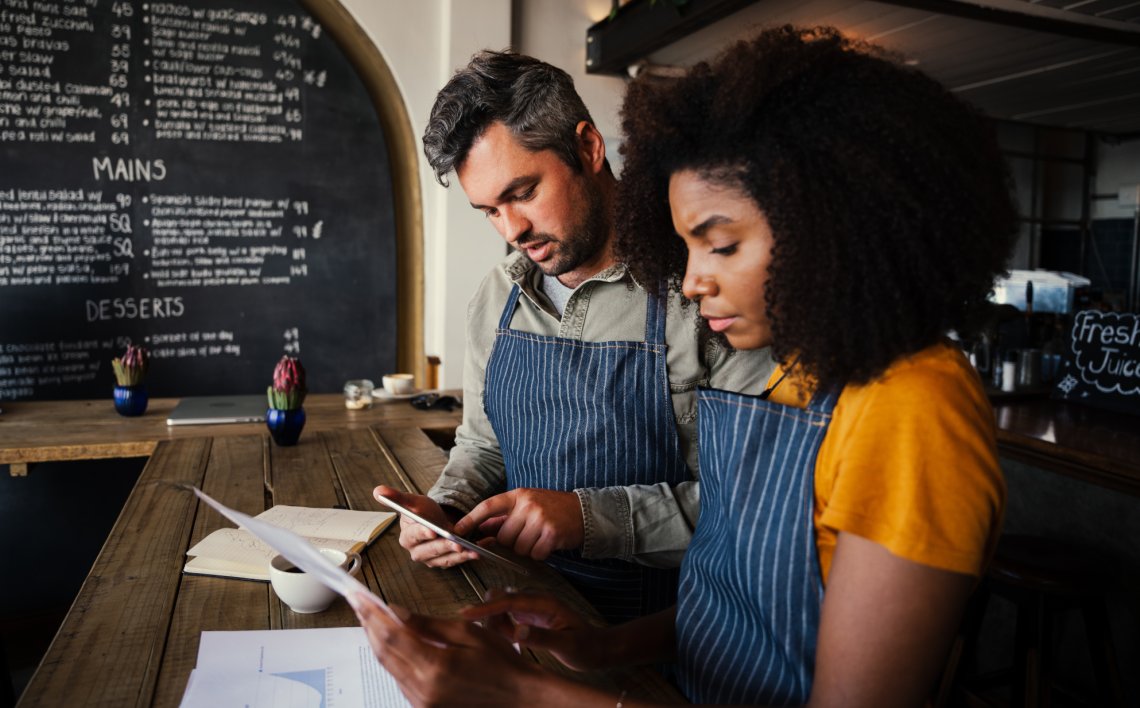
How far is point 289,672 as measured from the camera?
100 cm

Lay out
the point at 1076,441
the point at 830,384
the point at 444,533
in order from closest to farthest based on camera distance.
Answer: the point at 830,384 → the point at 444,533 → the point at 1076,441

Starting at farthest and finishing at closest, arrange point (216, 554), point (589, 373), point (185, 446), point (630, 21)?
point (630, 21)
point (185, 446)
point (589, 373)
point (216, 554)

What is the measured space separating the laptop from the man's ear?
1597mm

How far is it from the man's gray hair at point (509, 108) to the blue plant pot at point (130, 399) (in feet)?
5.57

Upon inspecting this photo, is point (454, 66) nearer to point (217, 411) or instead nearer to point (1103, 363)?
point (217, 411)

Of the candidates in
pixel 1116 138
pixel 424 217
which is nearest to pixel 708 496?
pixel 424 217

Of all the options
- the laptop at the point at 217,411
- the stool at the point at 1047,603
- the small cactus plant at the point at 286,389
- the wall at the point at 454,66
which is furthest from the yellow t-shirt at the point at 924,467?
the wall at the point at 454,66

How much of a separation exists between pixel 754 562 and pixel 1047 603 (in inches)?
66.5

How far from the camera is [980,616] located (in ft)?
8.17

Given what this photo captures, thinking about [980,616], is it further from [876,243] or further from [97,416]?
[97,416]

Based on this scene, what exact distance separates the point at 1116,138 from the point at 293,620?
8752mm

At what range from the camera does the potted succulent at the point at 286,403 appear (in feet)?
7.47

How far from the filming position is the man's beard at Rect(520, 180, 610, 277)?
1.60 metres

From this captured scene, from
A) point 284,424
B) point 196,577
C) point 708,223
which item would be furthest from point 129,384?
point 708,223
